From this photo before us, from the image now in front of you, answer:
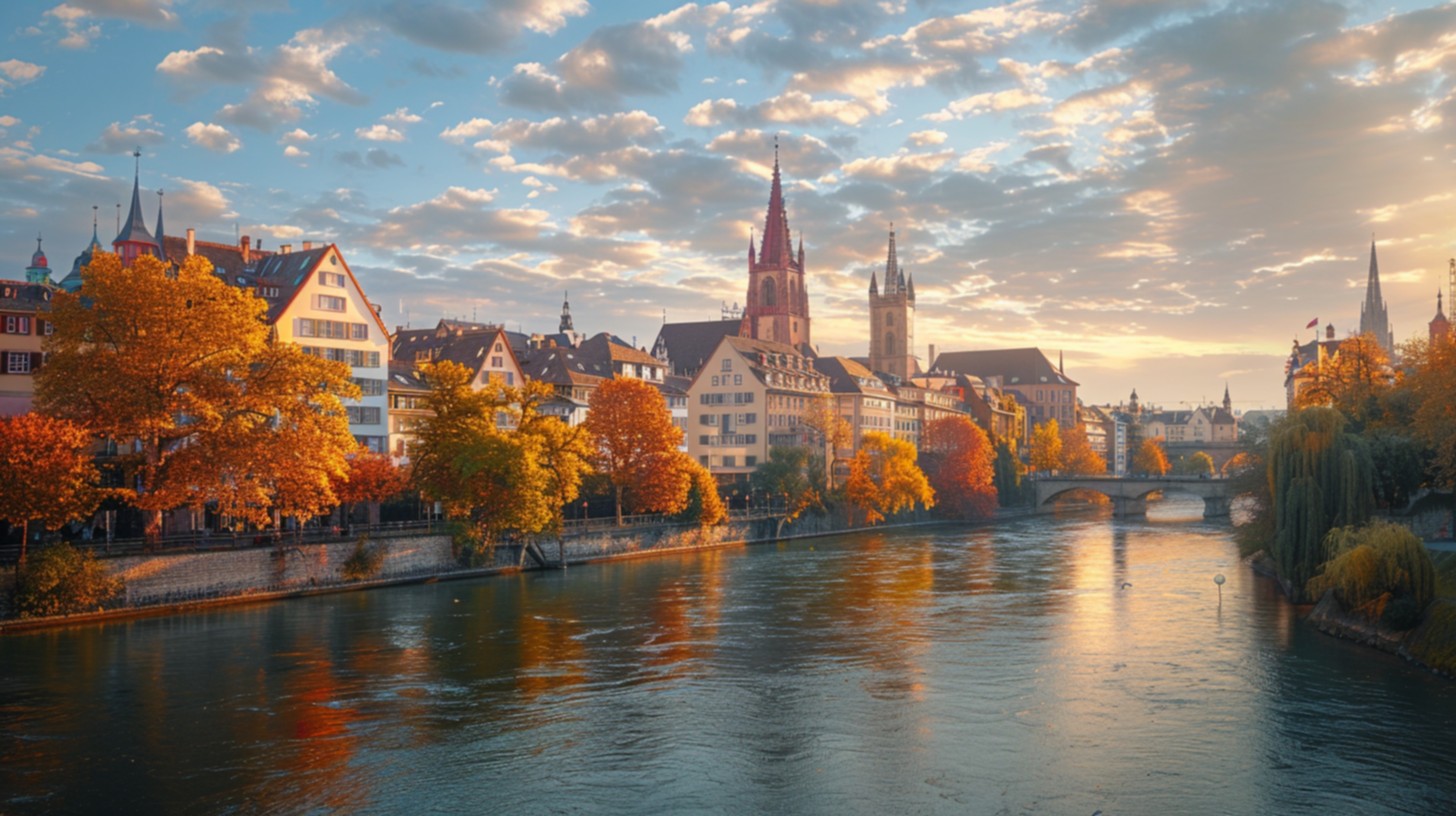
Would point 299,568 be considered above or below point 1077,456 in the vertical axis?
below

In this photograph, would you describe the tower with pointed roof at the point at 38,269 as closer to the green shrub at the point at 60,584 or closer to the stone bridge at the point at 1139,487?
the green shrub at the point at 60,584

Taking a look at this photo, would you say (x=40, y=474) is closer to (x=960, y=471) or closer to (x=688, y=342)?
(x=960, y=471)

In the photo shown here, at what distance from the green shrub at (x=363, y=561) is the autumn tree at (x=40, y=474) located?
1266 cm

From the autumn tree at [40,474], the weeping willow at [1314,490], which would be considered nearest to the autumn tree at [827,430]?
the weeping willow at [1314,490]

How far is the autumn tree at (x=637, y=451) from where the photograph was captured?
75.9 m

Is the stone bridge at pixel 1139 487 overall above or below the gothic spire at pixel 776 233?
below

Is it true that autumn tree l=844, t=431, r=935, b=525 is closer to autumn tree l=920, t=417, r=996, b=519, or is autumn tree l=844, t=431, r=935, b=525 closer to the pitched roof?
autumn tree l=920, t=417, r=996, b=519

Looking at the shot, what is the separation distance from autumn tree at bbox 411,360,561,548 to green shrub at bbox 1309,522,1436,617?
3607 cm

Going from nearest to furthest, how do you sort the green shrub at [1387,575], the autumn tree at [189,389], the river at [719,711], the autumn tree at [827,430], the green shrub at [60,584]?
the river at [719,711], the green shrub at [1387,575], the green shrub at [60,584], the autumn tree at [189,389], the autumn tree at [827,430]

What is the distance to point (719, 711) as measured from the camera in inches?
1198

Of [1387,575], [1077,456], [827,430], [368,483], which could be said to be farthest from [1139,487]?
[1387,575]

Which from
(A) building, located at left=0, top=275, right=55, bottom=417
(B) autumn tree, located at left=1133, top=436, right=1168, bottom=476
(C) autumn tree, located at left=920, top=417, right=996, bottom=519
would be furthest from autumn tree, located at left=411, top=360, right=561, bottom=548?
(B) autumn tree, located at left=1133, top=436, right=1168, bottom=476

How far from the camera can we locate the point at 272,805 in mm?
22906

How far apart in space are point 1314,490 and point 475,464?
36710 mm
